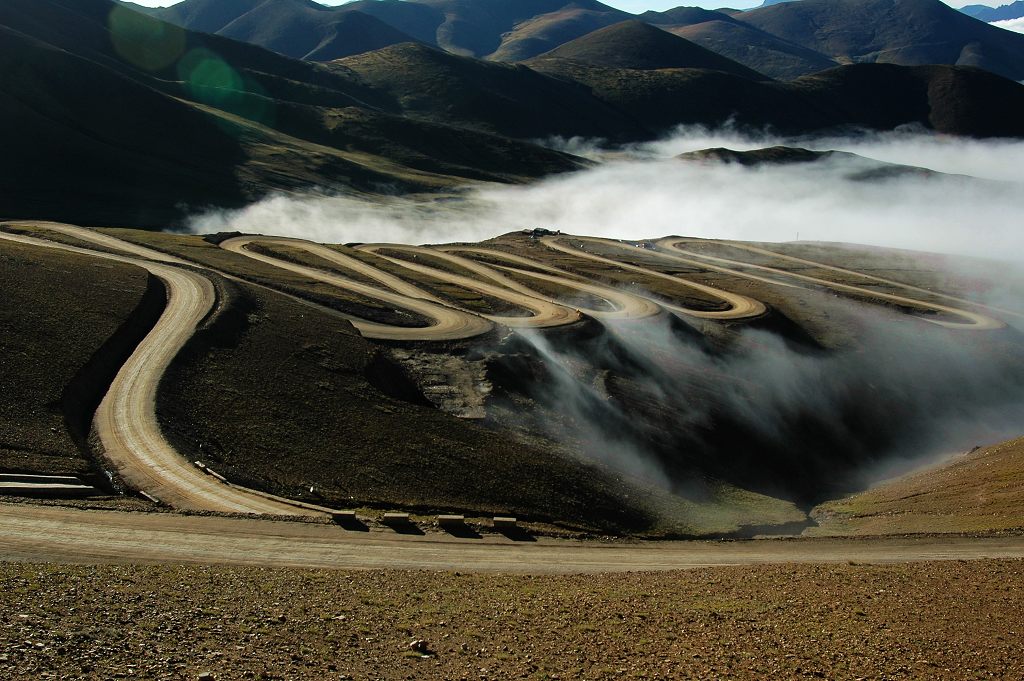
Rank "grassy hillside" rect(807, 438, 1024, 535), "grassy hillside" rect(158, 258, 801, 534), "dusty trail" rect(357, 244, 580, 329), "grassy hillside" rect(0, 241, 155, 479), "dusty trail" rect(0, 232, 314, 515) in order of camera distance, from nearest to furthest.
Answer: "dusty trail" rect(0, 232, 314, 515) → "grassy hillside" rect(0, 241, 155, 479) → "grassy hillside" rect(158, 258, 801, 534) → "grassy hillside" rect(807, 438, 1024, 535) → "dusty trail" rect(357, 244, 580, 329)

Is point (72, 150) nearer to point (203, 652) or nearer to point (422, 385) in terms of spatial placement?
→ point (422, 385)

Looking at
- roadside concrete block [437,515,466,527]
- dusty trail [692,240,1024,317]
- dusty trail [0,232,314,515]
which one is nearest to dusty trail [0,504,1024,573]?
roadside concrete block [437,515,466,527]

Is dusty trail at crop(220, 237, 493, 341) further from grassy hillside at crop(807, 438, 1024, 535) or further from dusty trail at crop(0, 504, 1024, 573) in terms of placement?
dusty trail at crop(0, 504, 1024, 573)

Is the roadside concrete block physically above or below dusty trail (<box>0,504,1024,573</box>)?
below

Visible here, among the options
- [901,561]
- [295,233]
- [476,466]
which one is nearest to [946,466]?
[901,561]

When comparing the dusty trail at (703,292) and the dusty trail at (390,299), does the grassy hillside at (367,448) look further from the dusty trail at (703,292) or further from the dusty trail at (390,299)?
the dusty trail at (703,292)

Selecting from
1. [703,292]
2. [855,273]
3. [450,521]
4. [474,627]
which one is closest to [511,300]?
[703,292]

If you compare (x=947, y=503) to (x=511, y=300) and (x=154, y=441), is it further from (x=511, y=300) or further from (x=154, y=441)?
(x=511, y=300)
